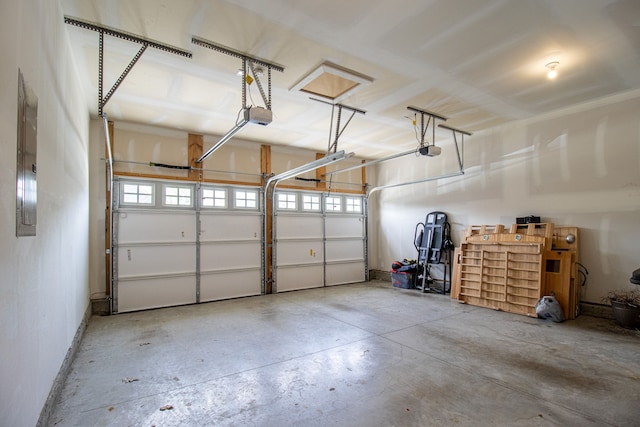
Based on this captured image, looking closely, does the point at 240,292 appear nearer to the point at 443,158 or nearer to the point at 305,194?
the point at 305,194

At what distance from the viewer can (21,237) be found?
1.68m

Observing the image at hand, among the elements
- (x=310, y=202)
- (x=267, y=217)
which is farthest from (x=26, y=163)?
(x=310, y=202)

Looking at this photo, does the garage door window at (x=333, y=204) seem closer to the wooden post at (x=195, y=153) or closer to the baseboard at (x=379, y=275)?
the baseboard at (x=379, y=275)

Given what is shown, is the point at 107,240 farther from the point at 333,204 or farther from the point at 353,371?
the point at 333,204

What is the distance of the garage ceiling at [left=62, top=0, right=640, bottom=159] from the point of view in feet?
9.07

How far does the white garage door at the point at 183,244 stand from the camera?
18.0ft

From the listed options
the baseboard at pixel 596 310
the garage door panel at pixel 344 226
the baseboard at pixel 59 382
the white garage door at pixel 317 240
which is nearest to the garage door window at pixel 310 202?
the white garage door at pixel 317 240

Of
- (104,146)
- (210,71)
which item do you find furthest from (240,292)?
(210,71)

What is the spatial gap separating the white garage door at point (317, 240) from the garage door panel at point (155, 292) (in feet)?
5.96

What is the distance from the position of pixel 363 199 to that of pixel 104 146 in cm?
580

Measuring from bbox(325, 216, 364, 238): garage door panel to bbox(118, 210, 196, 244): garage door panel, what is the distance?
3186 millimetres

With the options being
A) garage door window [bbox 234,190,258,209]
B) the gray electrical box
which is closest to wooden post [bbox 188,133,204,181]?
garage door window [bbox 234,190,258,209]

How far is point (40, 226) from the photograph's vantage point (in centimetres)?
212

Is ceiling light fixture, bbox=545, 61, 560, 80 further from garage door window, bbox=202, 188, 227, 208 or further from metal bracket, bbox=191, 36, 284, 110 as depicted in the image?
garage door window, bbox=202, 188, 227, 208
